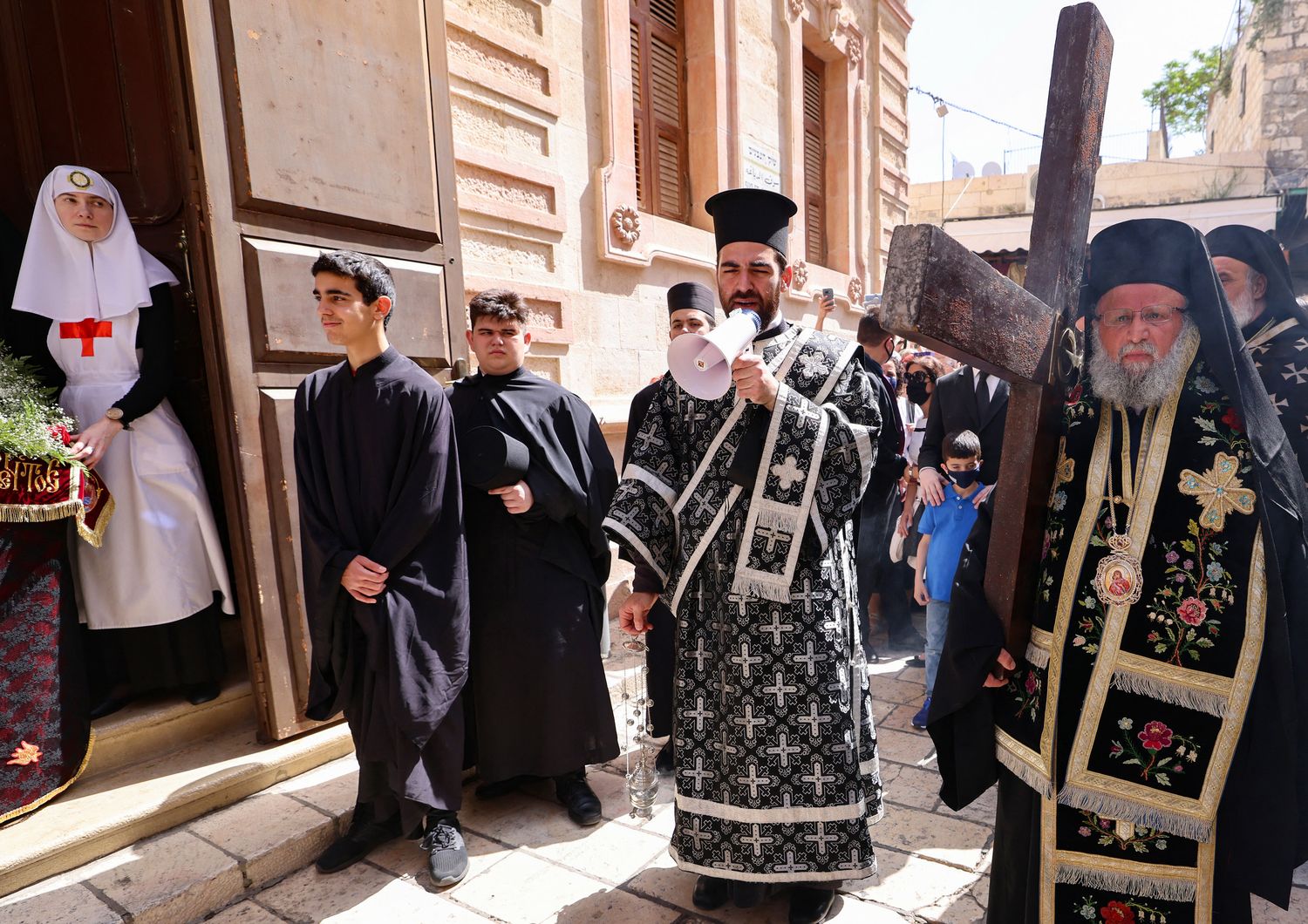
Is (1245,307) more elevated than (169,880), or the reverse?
(1245,307)

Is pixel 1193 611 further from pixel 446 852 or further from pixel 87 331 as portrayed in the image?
pixel 87 331

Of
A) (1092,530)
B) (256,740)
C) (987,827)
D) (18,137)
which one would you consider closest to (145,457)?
(256,740)

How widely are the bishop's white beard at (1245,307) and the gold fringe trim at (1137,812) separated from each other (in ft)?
6.08

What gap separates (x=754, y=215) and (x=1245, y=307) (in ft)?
6.11

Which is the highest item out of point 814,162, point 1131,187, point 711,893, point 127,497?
point 1131,187

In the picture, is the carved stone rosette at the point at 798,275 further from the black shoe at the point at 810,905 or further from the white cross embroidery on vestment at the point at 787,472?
the black shoe at the point at 810,905

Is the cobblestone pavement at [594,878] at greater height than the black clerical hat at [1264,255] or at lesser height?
lesser

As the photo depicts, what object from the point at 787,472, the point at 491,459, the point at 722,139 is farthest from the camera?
the point at 722,139

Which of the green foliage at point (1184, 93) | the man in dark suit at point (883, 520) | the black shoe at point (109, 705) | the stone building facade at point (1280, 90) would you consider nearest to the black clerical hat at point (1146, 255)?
the man in dark suit at point (883, 520)

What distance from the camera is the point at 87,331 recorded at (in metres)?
3.10

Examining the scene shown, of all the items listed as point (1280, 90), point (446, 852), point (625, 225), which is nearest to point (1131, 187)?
point (1280, 90)

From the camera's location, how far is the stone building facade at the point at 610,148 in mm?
4715

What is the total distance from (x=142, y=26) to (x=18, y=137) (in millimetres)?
772

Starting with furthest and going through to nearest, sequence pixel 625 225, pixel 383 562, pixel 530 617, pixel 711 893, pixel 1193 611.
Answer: pixel 625 225 → pixel 530 617 → pixel 383 562 → pixel 711 893 → pixel 1193 611
